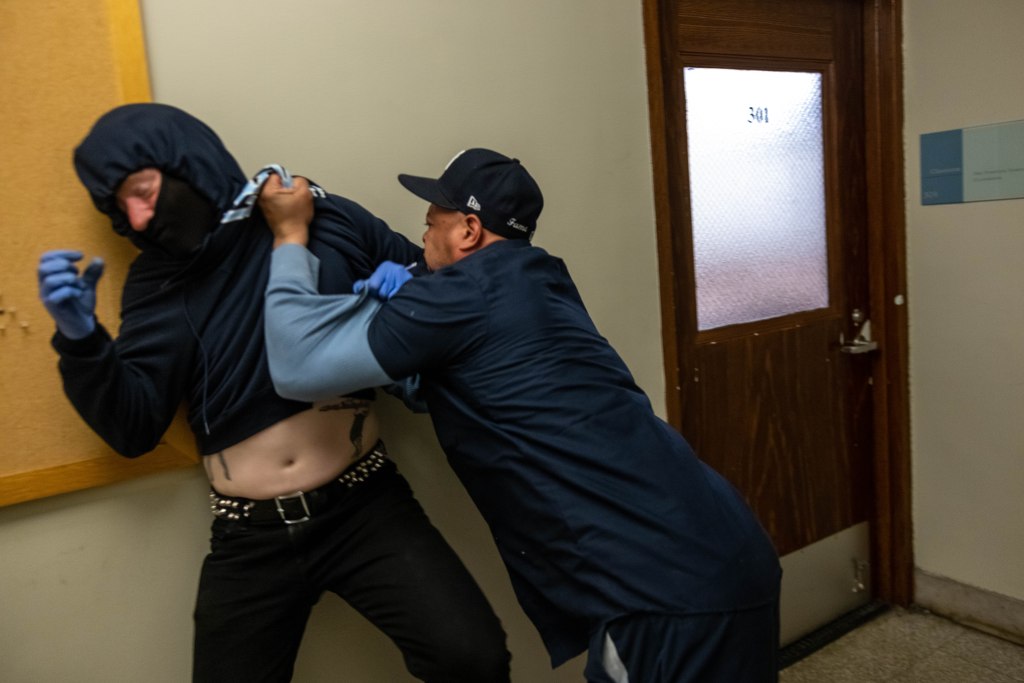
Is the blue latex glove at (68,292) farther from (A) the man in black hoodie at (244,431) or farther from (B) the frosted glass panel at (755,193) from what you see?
(B) the frosted glass panel at (755,193)

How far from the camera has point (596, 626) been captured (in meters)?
1.34

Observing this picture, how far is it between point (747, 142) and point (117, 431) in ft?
6.19

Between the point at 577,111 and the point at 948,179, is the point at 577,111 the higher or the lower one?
the higher one

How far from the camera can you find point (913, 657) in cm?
245

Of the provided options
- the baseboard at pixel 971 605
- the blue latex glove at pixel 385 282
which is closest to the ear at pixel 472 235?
the blue latex glove at pixel 385 282

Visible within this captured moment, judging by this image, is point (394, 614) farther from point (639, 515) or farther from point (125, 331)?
point (125, 331)

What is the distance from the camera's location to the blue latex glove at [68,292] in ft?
3.68

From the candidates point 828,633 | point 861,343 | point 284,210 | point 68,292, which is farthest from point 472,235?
point 828,633

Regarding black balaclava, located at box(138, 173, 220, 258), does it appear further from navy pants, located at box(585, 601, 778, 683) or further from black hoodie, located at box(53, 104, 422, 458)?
navy pants, located at box(585, 601, 778, 683)

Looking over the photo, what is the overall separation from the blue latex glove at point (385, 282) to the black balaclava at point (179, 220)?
0.88 feet

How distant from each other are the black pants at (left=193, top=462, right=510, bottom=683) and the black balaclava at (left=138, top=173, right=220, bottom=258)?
0.49 m

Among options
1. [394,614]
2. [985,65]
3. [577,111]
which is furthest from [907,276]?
[394,614]

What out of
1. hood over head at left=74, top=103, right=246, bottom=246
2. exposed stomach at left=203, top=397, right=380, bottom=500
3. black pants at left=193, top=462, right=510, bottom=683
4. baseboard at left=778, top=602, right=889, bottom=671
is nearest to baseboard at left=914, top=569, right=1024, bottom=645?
baseboard at left=778, top=602, right=889, bottom=671

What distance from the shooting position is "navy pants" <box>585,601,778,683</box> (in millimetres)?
1286
